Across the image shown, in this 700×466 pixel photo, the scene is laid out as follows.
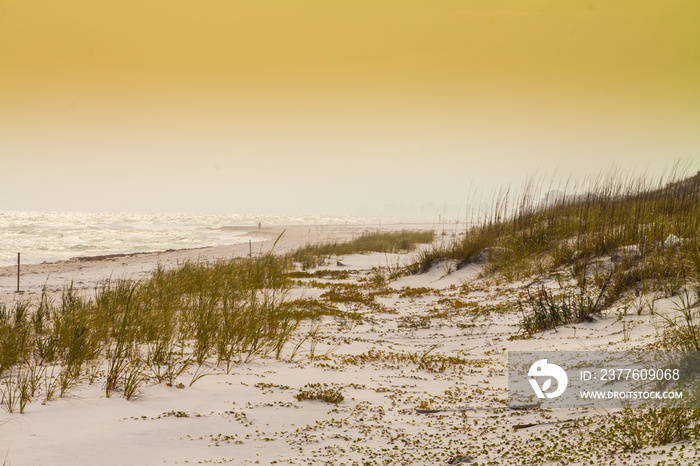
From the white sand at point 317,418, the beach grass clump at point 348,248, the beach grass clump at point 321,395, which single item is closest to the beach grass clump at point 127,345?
the white sand at point 317,418

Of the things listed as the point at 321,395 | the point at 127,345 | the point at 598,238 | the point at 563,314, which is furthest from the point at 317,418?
the point at 598,238

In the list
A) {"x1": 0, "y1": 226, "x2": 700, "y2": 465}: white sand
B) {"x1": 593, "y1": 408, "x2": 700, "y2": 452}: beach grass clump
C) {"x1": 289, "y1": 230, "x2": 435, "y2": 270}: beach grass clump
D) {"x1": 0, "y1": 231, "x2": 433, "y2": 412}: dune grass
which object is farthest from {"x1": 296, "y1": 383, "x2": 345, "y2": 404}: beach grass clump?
{"x1": 289, "y1": 230, "x2": 435, "y2": 270}: beach grass clump

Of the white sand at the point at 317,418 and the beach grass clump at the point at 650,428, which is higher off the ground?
the beach grass clump at the point at 650,428

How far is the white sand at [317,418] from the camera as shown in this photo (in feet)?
12.3

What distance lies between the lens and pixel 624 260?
9.07m

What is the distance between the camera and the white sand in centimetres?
374

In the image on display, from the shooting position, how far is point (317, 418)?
482 cm

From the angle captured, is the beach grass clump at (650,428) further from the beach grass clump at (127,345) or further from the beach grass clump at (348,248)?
the beach grass clump at (348,248)

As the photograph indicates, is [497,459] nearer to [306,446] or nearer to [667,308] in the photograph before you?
[306,446]

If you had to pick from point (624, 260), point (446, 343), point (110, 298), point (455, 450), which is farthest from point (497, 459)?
point (110, 298)

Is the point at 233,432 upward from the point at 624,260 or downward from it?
downward

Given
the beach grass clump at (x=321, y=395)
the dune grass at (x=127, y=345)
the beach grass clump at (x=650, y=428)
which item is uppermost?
the beach grass clump at (x=650, y=428)

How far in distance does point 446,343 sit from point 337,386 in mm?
3499

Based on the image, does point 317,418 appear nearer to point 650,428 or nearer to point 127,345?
point 127,345
